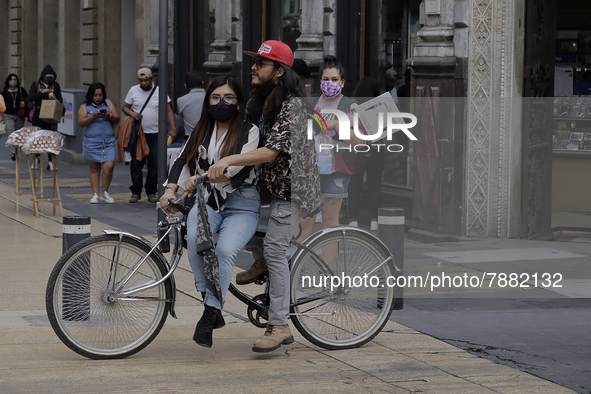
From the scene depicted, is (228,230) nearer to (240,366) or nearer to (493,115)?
(240,366)

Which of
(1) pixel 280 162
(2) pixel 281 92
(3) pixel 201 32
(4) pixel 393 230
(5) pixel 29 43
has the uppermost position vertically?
(5) pixel 29 43

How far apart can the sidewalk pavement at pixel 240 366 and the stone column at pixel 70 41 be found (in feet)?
57.3

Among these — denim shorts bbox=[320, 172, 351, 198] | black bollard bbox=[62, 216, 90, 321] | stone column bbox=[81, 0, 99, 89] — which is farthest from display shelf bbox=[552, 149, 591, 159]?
stone column bbox=[81, 0, 99, 89]

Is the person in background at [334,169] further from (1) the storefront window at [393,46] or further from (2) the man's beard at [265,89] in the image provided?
(1) the storefront window at [393,46]

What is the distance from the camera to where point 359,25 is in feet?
39.7

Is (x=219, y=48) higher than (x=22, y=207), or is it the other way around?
(x=219, y=48)

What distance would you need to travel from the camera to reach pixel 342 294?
17.7 ft

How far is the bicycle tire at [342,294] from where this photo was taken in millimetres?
5316

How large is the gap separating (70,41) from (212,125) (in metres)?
18.6

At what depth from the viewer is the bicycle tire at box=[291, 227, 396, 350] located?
5.32 meters

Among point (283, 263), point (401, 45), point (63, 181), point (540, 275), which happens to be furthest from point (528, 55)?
point (63, 181)

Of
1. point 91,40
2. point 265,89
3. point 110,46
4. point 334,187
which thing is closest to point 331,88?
point 334,187

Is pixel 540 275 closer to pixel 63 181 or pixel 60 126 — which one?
pixel 63 181

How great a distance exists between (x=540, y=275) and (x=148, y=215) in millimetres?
5254
